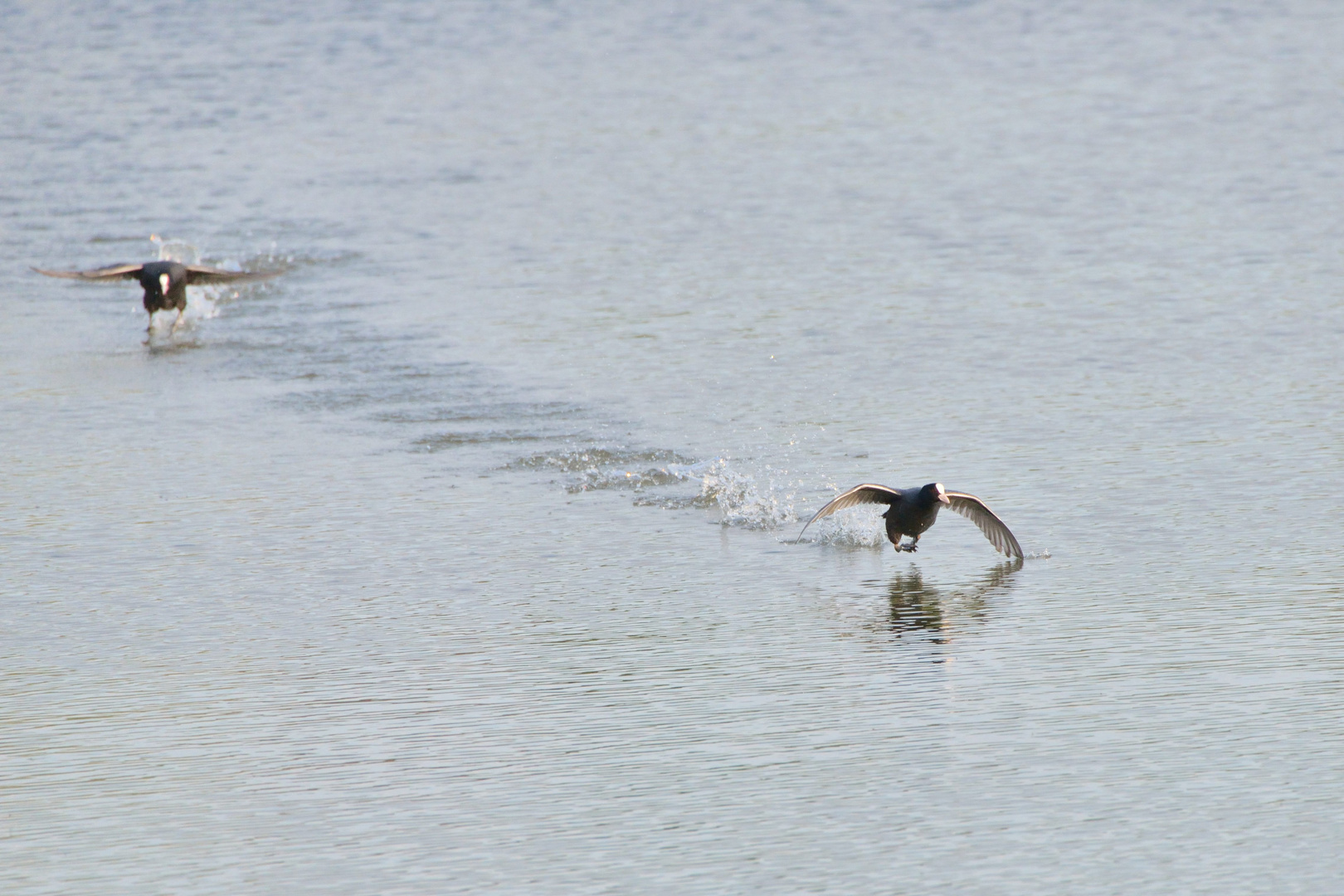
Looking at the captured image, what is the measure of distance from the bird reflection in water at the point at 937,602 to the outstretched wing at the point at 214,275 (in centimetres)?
652

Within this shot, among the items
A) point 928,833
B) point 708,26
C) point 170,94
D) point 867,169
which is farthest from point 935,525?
point 708,26

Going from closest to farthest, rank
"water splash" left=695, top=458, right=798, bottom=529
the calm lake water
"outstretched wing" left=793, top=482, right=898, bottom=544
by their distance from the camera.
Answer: the calm lake water
"outstretched wing" left=793, top=482, right=898, bottom=544
"water splash" left=695, top=458, right=798, bottom=529

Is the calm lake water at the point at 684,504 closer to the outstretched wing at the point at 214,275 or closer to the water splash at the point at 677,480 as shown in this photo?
the water splash at the point at 677,480

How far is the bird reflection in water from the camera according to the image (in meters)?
7.18

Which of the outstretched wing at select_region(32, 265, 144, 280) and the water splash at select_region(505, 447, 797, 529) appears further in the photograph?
the outstretched wing at select_region(32, 265, 144, 280)

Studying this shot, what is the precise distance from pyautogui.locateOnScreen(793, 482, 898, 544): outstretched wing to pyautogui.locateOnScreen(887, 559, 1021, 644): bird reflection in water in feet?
1.09

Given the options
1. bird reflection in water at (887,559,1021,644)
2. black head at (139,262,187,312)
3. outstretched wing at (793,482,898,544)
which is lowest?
bird reflection in water at (887,559,1021,644)

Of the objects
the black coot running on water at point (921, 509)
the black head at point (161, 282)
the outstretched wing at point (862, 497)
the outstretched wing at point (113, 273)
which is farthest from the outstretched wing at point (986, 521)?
the outstretched wing at point (113, 273)

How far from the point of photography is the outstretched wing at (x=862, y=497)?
7961 mm

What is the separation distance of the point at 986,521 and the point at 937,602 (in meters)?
0.66

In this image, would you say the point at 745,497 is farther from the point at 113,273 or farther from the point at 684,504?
the point at 113,273

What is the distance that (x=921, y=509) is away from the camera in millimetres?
7957

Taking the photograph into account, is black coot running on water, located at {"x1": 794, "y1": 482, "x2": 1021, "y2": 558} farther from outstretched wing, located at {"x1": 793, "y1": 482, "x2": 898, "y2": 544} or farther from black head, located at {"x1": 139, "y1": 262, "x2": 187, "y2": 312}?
black head, located at {"x1": 139, "y1": 262, "x2": 187, "y2": 312}

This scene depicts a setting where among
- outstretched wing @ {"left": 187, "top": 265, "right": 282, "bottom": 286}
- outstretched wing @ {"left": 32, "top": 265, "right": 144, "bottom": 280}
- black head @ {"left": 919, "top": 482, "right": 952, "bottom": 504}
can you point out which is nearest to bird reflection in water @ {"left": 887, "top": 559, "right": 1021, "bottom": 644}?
black head @ {"left": 919, "top": 482, "right": 952, "bottom": 504}
